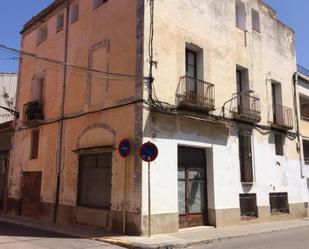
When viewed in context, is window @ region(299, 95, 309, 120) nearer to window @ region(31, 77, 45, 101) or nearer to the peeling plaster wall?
the peeling plaster wall

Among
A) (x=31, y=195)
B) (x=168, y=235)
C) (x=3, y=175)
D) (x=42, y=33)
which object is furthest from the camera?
(x=3, y=175)

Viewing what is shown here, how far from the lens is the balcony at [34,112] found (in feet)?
58.4

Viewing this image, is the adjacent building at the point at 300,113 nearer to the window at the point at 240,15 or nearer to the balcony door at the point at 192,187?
the window at the point at 240,15

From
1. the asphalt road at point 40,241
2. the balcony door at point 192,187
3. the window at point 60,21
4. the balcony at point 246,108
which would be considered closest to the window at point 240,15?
the balcony at point 246,108

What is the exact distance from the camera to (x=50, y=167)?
16578mm

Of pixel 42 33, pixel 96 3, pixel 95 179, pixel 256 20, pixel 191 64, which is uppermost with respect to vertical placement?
pixel 256 20

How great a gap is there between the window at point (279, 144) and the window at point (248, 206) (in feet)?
11.3

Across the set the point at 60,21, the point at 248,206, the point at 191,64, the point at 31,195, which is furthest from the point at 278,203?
the point at 60,21

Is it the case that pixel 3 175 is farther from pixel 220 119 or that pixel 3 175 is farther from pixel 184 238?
pixel 184 238

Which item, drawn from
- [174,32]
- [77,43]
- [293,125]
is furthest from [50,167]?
[293,125]

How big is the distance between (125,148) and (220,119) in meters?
4.86

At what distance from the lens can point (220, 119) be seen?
15.5 m

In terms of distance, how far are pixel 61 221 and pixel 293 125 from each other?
12.7m

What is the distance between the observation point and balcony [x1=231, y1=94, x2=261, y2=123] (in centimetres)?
1631
